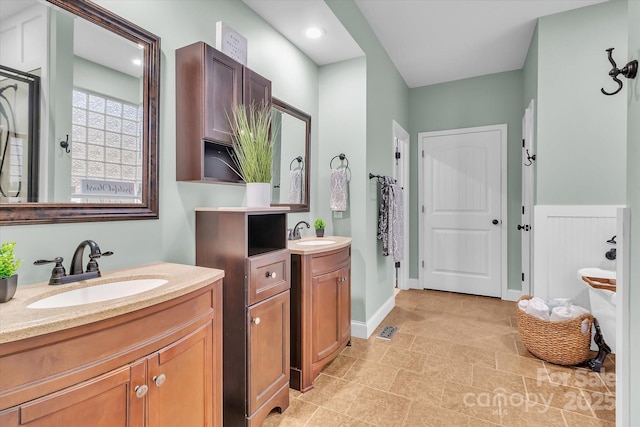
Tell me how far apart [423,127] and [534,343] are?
2.94 metres

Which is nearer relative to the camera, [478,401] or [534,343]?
[478,401]

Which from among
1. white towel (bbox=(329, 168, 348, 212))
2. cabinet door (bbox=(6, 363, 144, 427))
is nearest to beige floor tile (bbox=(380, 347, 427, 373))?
white towel (bbox=(329, 168, 348, 212))

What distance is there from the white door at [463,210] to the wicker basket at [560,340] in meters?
1.70

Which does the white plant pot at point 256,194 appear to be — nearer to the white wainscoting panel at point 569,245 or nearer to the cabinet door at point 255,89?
Answer: the cabinet door at point 255,89

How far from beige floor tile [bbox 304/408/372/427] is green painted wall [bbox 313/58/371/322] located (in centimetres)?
115

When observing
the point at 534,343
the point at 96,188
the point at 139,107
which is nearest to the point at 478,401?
the point at 534,343

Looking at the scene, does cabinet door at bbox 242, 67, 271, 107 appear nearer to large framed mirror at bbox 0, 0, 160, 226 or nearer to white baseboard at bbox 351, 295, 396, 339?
large framed mirror at bbox 0, 0, 160, 226

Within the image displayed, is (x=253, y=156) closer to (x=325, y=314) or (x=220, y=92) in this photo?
(x=220, y=92)

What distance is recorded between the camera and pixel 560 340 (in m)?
2.29

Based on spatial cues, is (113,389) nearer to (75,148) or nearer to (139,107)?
(75,148)

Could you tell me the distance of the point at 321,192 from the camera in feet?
10.0

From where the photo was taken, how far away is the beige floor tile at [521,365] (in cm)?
222

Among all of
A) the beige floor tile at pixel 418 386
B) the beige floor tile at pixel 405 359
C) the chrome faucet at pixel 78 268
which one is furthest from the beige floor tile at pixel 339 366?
the chrome faucet at pixel 78 268

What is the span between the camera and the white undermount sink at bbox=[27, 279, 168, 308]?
3.47ft
